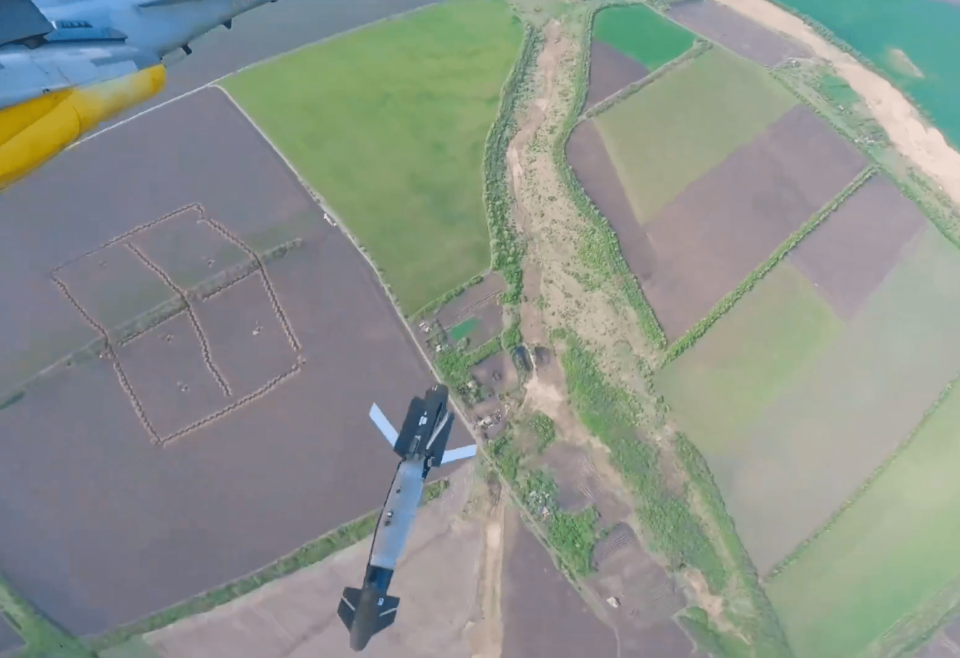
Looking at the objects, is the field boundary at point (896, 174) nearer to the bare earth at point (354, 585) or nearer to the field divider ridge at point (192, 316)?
the bare earth at point (354, 585)

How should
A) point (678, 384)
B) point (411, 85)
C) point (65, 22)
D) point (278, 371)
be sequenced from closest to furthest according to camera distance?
point (65, 22) < point (278, 371) < point (678, 384) < point (411, 85)

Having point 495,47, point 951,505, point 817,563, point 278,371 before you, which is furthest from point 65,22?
point 951,505

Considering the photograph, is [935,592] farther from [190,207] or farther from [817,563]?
[190,207]

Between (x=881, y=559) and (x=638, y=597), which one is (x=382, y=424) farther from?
(x=881, y=559)

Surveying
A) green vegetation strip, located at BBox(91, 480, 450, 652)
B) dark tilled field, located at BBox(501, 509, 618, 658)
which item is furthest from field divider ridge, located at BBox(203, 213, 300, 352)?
dark tilled field, located at BBox(501, 509, 618, 658)

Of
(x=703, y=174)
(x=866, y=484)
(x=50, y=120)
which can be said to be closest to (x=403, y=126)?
(x=50, y=120)

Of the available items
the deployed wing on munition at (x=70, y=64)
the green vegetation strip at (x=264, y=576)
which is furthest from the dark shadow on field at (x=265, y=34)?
the green vegetation strip at (x=264, y=576)
